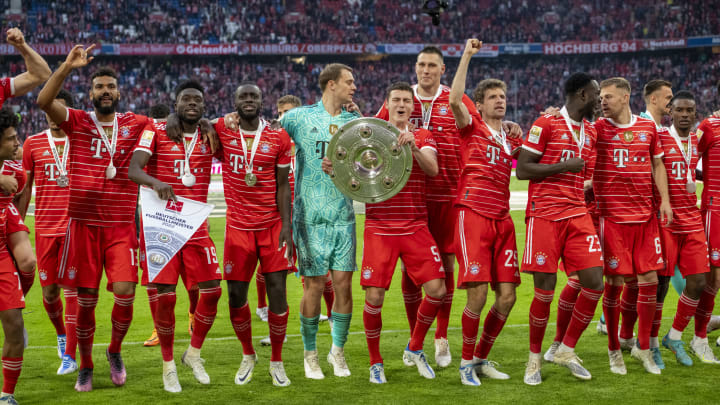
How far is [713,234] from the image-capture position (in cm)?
709

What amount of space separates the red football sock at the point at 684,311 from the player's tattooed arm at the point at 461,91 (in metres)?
2.57

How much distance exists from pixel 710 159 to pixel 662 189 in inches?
36.2

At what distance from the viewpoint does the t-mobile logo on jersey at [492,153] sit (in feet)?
20.9

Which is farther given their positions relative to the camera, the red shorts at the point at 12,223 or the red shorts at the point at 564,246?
the red shorts at the point at 564,246

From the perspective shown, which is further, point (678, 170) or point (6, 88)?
point (678, 170)

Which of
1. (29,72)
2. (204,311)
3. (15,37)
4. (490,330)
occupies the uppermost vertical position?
(15,37)

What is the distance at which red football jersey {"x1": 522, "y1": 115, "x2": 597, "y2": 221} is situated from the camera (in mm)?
6223

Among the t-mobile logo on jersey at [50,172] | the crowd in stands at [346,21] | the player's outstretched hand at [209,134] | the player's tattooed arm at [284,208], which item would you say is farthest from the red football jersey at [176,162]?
the crowd in stands at [346,21]

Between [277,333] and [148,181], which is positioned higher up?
[148,181]

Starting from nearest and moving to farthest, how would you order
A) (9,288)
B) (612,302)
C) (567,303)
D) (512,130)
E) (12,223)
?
(9,288), (12,223), (512,130), (567,303), (612,302)

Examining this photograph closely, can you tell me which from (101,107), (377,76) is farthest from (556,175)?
(377,76)

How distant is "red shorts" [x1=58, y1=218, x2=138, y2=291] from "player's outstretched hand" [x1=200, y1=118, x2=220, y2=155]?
3.10 feet

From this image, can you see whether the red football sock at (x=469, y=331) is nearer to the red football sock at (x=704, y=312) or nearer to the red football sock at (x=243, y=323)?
the red football sock at (x=243, y=323)

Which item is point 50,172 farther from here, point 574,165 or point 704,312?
point 704,312
